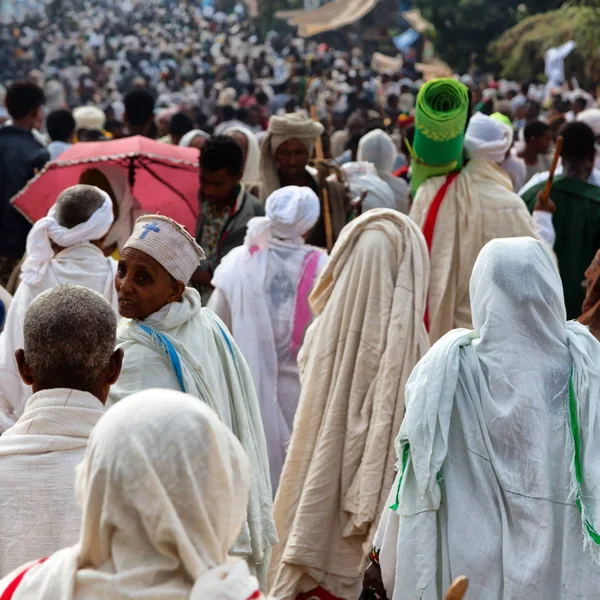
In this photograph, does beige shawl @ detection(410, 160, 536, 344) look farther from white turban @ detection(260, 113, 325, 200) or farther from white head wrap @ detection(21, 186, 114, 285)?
white head wrap @ detection(21, 186, 114, 285)

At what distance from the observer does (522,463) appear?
3900 mm

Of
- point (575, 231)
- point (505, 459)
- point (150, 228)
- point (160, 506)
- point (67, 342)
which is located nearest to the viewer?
point (160, 506)

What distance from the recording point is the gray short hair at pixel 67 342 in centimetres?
329

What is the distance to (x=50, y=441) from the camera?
321cm

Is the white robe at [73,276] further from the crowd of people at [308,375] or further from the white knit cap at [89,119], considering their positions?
the white knit cap at [89,119]

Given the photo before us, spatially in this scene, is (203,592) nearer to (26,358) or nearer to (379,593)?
(26,358)

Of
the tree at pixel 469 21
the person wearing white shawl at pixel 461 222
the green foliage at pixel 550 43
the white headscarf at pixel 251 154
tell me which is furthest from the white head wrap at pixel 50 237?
the tree at pixel 469 21

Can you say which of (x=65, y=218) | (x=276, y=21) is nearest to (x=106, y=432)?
(x=65, y=218)

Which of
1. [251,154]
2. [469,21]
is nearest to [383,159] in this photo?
[251,154]

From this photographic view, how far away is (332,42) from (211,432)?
173ft

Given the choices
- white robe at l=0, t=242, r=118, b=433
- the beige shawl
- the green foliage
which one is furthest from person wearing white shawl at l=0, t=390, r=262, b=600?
the green foliage

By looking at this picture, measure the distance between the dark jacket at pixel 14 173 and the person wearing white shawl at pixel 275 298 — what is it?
99.0 inches

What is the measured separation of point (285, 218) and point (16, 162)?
305 cm

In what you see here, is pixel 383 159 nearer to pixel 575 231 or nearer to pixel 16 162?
pixel 575 231
